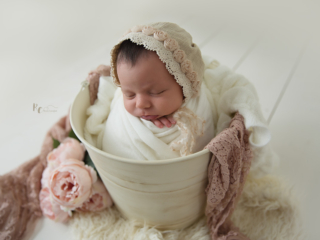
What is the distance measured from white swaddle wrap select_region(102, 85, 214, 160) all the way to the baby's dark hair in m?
0.19

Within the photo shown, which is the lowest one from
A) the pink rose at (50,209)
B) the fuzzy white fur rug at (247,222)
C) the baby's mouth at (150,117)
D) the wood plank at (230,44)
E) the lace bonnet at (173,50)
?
the fuzzy white fur rug at (247,222)

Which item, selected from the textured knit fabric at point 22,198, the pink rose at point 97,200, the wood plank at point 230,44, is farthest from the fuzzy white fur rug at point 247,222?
the wood plank at point 230,44

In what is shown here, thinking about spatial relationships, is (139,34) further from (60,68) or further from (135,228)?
(60,68)

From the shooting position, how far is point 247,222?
2.96 feet

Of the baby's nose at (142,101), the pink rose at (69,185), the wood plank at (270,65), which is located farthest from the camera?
the wood plank at (270,65)

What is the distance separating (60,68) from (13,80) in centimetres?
29

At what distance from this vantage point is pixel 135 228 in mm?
873

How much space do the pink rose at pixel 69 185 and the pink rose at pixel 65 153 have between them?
0.08 metres

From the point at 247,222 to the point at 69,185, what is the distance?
26.1 inches

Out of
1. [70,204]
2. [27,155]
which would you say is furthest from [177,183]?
[27,155]

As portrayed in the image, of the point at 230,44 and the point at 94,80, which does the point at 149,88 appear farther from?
the point at 230,44

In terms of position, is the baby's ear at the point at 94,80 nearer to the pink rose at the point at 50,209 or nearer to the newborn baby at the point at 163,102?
the newborn baby at the point at 163,102

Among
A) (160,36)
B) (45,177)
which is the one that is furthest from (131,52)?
(45,177)

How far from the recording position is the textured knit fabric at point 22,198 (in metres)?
0.91
